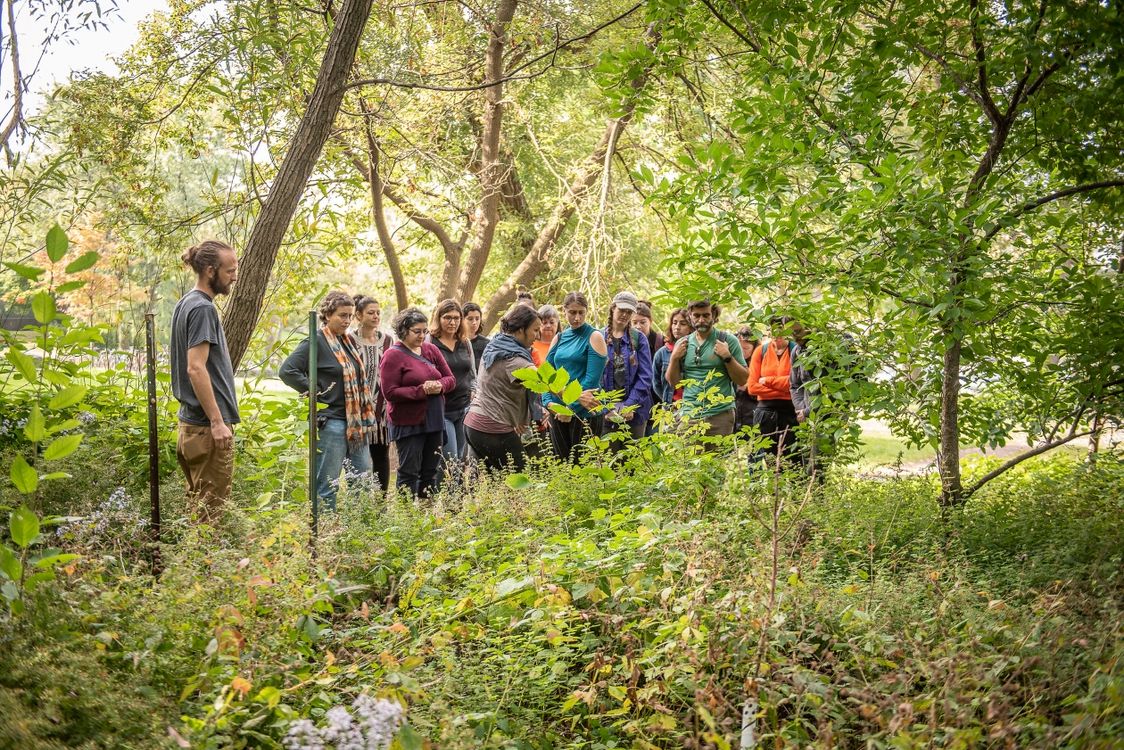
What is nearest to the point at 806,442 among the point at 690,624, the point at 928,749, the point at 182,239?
the point at 690,624

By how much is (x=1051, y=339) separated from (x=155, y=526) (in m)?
4.93

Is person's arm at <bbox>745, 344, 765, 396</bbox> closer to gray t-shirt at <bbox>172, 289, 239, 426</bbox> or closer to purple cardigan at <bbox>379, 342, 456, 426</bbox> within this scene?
purple cardigan at <bbox>379, 342, 456, 426</bbox>

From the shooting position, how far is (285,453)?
19.2ft

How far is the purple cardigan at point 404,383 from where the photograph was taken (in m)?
7.35

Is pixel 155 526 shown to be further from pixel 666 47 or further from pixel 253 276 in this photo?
pixel 666 47

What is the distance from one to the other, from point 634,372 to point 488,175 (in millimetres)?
5458

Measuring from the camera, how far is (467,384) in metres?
8.36

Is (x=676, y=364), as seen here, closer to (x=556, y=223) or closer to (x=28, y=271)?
(x=28, y=271)

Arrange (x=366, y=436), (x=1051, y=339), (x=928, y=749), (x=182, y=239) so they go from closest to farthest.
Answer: (x=928, y=749), (x=1051, y=339), (x=366, y=436), (x=182, y=239)

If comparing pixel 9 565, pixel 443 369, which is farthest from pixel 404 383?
pixel 9 565

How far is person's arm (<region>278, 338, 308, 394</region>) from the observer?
671 centimetres

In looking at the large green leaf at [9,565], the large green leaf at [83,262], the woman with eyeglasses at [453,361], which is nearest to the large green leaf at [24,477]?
the large green leaf at [9,565]

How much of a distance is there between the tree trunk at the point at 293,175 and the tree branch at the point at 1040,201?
4.24 m

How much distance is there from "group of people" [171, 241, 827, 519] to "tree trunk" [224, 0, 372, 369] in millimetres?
561
